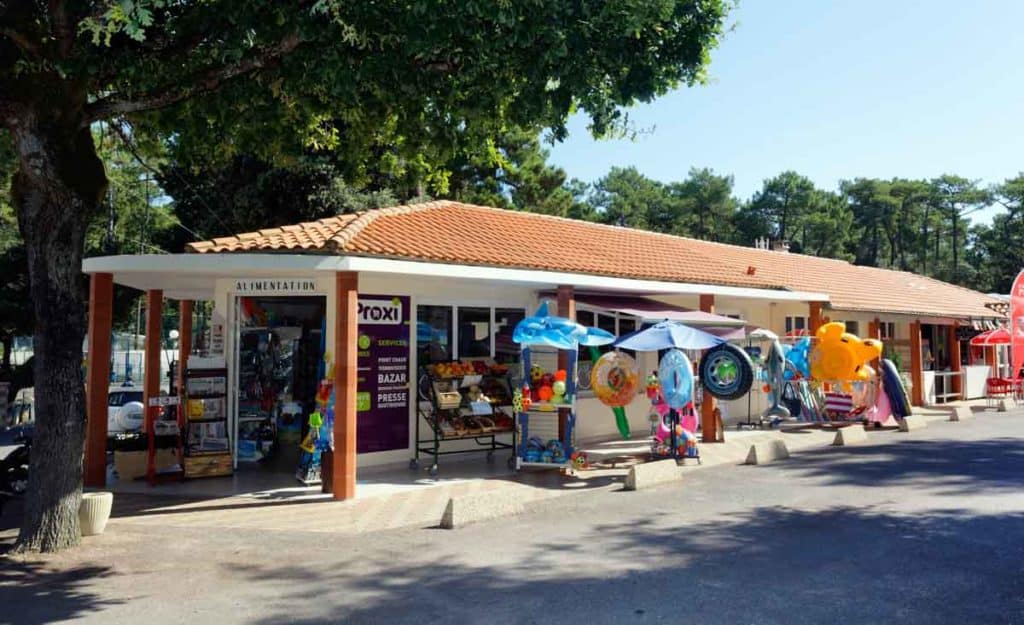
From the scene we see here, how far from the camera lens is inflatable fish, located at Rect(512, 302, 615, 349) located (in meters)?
10.6

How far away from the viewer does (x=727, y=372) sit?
38.2 ft

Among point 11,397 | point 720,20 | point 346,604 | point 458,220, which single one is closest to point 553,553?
point 346,604

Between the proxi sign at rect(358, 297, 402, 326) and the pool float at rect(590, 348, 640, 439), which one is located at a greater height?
the proxi sign at rect(358, 297, 402, 326)

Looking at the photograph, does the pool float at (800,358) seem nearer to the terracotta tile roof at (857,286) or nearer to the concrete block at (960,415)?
the terracotta tile roof at (857,286)

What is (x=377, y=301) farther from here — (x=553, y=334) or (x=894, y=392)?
(x=894, y=392)

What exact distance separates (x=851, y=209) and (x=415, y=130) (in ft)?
212

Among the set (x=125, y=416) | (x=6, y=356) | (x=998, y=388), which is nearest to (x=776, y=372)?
(x=125, y=416)

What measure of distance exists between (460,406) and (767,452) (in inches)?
194

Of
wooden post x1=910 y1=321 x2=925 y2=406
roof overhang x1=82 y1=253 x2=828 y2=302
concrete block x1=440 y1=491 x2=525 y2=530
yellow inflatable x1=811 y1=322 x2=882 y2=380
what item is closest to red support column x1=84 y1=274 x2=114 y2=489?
roof overhang x1=82 y1=253 x2=828 y2=302

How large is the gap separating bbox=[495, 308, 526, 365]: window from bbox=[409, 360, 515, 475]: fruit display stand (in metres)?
0.84

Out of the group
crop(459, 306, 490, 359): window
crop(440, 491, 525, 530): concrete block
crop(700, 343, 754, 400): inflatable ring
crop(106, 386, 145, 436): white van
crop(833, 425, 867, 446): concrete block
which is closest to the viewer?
crop(440, 491, 525, 530): concrete block

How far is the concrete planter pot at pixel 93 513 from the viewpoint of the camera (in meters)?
7.56

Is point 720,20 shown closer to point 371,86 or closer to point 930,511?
point 371,86

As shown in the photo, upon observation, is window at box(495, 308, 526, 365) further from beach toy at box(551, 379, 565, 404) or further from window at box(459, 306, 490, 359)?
beach toy at box(551, 379, 565, 404)
